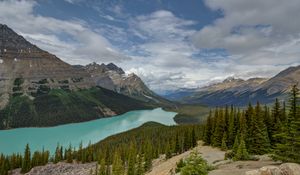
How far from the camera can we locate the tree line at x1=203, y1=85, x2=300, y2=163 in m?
45.5

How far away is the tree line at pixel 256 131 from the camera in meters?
45.5

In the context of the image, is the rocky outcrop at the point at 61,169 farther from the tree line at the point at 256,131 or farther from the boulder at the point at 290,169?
the boulder at the point at 290,169

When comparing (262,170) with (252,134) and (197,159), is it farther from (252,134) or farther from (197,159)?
(252,134)

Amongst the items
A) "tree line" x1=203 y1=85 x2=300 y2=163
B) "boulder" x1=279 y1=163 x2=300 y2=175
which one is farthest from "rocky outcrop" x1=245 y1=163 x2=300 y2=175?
"tree line" x1=203 y1=85 x2=300 y2=163

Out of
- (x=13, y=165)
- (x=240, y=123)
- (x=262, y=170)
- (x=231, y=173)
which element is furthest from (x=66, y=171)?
(x=262, y=170)

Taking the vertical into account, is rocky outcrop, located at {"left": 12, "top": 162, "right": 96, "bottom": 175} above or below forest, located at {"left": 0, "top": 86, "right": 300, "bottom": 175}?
below

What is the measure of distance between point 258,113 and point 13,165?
111 m

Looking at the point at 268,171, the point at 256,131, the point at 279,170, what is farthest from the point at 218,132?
the point at 268,171

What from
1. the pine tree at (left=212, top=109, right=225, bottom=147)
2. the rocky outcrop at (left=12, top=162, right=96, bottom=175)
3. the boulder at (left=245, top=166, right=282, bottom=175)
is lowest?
the rocky outcrop at (left=12, top=162, right=96, bottom=175)

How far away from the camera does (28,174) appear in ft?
409

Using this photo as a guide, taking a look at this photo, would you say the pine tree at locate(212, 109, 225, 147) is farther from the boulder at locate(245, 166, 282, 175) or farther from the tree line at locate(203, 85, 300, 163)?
the boulder at locate(245, 166, 282, 175)

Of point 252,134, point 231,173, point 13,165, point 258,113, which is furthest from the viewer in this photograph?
point 13,165

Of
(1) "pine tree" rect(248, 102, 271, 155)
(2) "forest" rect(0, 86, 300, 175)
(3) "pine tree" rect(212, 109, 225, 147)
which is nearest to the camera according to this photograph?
(2) "forest" rect(0, 86, 300, 175)

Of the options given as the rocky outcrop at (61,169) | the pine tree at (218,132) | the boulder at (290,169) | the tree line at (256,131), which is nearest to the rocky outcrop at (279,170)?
the boulder at (290,169)
